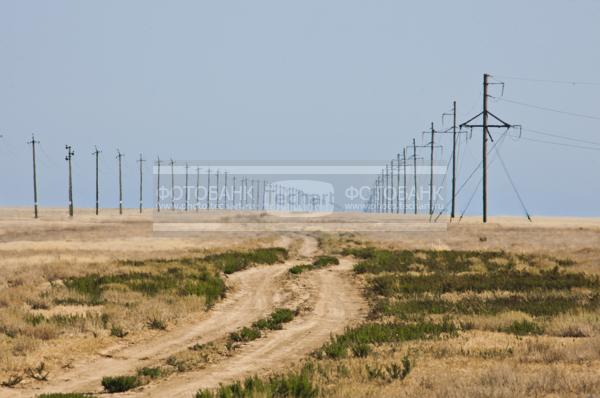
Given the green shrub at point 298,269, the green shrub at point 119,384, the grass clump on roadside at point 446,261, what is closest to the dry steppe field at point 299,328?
the green shrub at point 119,384

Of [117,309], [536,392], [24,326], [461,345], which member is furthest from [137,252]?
[536,392]

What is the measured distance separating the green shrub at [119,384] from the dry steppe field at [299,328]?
0.02 m

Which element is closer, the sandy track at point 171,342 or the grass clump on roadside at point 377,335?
the sandy track at point 171,342

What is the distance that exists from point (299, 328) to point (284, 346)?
2.74 metres

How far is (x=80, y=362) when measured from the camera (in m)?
14.2

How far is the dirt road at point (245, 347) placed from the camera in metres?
12.1

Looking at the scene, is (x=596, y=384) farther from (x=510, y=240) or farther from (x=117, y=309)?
(x=510, y=240)

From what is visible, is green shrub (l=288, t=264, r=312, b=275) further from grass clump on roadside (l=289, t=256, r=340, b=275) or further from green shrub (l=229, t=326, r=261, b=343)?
green shrub (l=229, t=326, r=261, b=343)

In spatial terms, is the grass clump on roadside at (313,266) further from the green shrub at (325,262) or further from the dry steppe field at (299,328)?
the dry steppe field at (299,328)

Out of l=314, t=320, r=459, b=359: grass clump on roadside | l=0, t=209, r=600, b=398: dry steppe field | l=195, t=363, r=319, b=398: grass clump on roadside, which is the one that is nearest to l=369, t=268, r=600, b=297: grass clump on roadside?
l=0, t=209, r=600, b=398: dry steppe field

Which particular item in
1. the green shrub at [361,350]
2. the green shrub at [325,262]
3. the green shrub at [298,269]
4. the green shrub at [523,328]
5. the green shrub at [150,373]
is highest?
the green shrub at [361,350]

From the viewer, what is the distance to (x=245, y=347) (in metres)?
15.4

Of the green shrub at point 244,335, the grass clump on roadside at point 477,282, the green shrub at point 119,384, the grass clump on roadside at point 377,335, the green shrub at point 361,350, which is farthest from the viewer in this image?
the grass clump on roadside at point 477,282

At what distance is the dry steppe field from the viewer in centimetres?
1091
